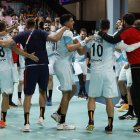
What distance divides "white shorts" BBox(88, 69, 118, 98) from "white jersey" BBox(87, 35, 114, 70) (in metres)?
0.11

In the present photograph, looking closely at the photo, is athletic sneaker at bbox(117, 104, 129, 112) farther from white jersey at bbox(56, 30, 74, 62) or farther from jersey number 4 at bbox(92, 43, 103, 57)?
jersey number 4 at bbox(92, 43, 103, 57)

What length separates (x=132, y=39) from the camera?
25.3 feet

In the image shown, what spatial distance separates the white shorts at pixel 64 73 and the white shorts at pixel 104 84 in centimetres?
45

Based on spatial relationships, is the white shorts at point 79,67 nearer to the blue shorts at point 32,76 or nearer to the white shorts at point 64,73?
the white shorts at point 64,73

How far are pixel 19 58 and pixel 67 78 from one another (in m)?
3.28

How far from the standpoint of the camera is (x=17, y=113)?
9.69 metres

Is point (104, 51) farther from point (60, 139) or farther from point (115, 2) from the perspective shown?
point (115, 2)

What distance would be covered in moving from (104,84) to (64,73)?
76 centimetres

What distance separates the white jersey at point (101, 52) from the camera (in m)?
7.75

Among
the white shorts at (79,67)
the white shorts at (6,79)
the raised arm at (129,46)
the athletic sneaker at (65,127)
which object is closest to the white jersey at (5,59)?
the white shorts at (6,79)

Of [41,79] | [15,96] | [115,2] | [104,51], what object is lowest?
[15,96]

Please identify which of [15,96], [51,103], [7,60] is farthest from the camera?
[15,96]

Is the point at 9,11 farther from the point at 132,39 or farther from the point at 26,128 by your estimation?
the point at 132,39

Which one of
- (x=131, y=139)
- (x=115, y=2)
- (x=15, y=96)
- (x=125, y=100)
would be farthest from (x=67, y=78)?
(x=115, y=2)
